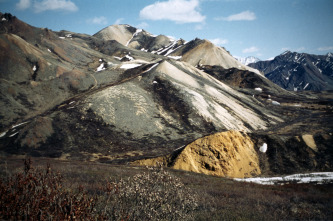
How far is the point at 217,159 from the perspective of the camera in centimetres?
2584

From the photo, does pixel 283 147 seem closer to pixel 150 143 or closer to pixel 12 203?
pixel 150 143

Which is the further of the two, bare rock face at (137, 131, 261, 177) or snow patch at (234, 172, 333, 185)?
bare rock face at (137, 131, 261, 177)

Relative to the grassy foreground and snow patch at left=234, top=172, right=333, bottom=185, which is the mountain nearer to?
snow patch at left=234, top=172, right=333, bottom=185

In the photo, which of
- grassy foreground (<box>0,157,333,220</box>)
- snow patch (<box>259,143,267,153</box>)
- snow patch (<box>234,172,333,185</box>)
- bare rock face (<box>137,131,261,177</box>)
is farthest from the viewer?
snow patch (<box>259,143,267,153</box>)

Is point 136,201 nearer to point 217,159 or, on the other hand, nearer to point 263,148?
point 217,159

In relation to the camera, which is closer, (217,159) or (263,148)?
(217,159)

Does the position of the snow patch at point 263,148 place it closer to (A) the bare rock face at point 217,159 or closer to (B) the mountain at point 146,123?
(B) the mountain at point 146,123

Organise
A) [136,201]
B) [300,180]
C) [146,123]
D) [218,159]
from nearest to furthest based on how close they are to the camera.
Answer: [136,201] → [300,180] → [218,159] → [146,123]

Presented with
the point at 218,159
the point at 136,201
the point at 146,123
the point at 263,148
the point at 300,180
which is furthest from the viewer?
the point at 146,123

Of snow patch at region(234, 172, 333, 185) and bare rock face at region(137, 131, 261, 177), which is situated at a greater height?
bare rock face at region(137, 131, 261, 177)

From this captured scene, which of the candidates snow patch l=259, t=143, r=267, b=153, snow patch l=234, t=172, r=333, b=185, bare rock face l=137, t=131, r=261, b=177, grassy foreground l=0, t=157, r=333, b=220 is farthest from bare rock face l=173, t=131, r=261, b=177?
grassy foreground l=0, t=157, r=333, b=220


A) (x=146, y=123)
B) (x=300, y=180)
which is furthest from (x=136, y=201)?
(x=146, y=123)

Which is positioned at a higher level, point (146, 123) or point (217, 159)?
point (146, 123)

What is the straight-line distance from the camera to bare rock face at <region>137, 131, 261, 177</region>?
25359 millimetres
